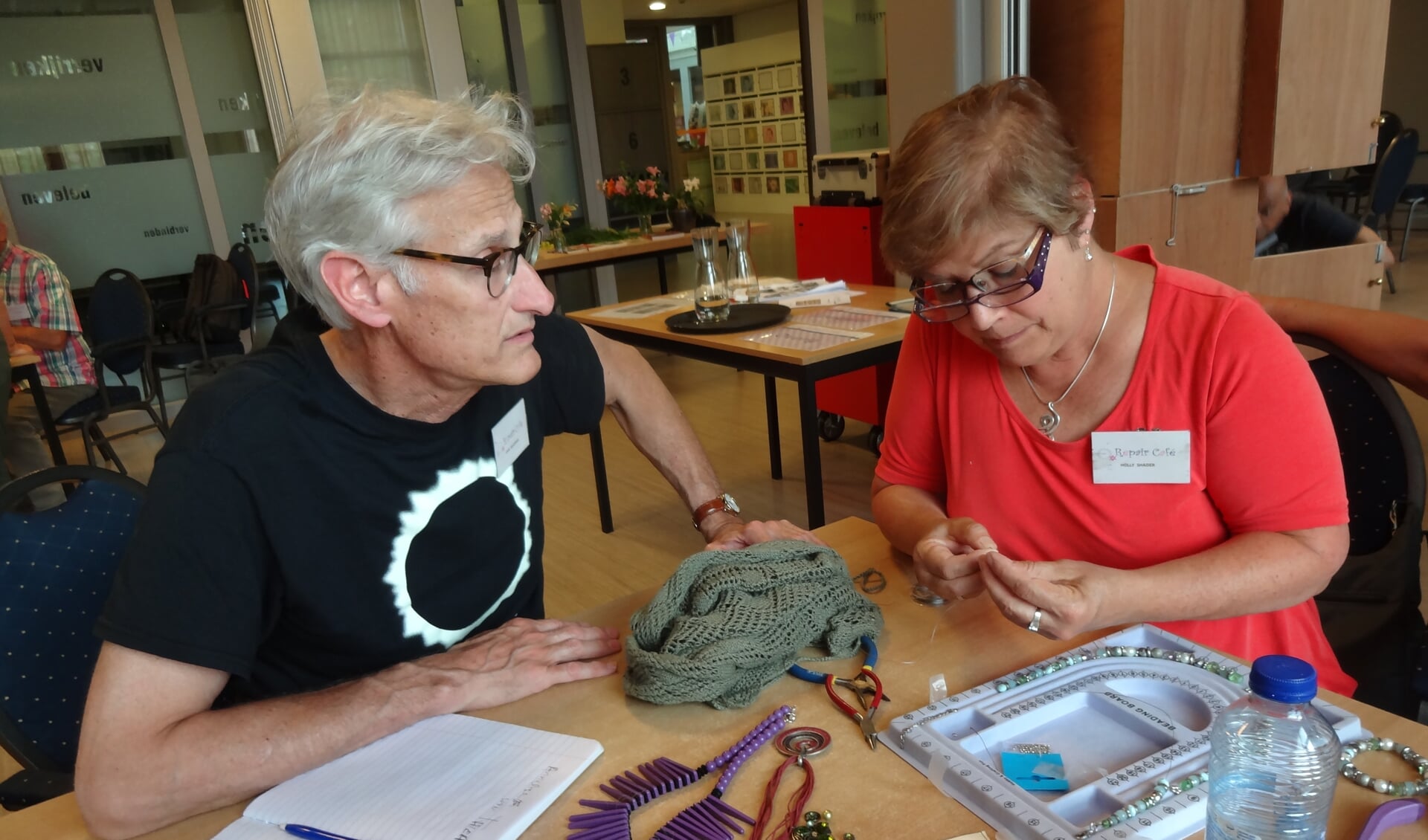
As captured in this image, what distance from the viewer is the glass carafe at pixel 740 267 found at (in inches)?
126

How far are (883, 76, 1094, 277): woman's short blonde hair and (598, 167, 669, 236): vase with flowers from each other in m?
5.27

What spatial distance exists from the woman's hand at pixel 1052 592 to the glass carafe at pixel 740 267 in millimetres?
2270

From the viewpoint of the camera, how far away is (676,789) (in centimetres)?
90

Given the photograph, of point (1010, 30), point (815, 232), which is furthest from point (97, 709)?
point (815, 232)

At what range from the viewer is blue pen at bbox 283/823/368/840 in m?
0.86

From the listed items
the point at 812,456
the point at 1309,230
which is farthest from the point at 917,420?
the point at 1309,230

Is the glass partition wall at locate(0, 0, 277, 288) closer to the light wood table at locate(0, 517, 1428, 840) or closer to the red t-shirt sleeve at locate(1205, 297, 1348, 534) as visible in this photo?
the light wood table at locate(0, 517, 1428, 840)

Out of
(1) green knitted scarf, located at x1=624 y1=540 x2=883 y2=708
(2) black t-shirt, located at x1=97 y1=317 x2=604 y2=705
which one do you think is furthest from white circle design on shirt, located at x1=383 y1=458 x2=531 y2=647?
(1) green knitted scarf, located at x1=624 y1=540 x2=883 y2=708

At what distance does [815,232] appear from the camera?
175 inches

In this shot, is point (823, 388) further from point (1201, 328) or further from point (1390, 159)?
point (1390, 159)

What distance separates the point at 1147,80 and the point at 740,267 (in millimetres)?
1527

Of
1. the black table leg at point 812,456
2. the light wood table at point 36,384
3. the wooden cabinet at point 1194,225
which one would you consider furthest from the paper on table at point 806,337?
the light wood table at point 36,384

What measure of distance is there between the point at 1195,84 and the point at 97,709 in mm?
3570

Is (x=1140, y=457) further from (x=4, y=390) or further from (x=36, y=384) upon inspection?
(x=36, y=384)
